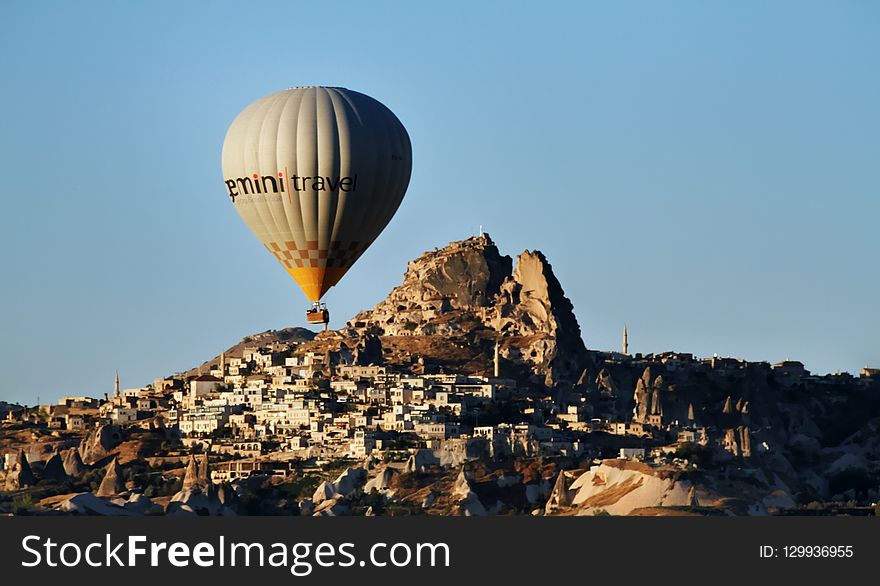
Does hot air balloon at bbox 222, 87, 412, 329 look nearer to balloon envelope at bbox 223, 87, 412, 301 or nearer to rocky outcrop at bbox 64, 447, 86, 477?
balloon envelope at bbox 223, 87, 412, 301

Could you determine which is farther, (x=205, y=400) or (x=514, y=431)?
(x=205, y=400)

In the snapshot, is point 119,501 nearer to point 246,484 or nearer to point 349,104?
point 246,484

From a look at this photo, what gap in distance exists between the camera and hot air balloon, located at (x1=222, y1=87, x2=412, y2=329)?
117 metres

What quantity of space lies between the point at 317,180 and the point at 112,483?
105 ft

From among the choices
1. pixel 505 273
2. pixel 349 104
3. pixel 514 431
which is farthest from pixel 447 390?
pixel 349 104

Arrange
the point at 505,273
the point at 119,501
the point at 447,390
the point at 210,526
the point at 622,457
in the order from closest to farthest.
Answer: the point at 210,526 < the point at 119,501 < the point at 622,457 < the point at 447,390 < the point at 505,273

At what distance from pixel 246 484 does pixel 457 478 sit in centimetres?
963

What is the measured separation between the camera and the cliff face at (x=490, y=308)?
176375 mm

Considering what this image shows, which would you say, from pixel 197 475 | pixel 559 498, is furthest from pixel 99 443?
pixel 559 498

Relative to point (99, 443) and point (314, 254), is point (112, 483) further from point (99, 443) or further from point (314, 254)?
point (314, 254)

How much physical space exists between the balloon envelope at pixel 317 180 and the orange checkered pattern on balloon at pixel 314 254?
37mm

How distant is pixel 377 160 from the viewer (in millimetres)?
118000

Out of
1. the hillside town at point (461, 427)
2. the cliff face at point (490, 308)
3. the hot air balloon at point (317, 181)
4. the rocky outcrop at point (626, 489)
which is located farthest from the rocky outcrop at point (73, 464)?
the hot air balloon at point (317, 181)

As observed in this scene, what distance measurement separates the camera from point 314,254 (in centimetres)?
11812
